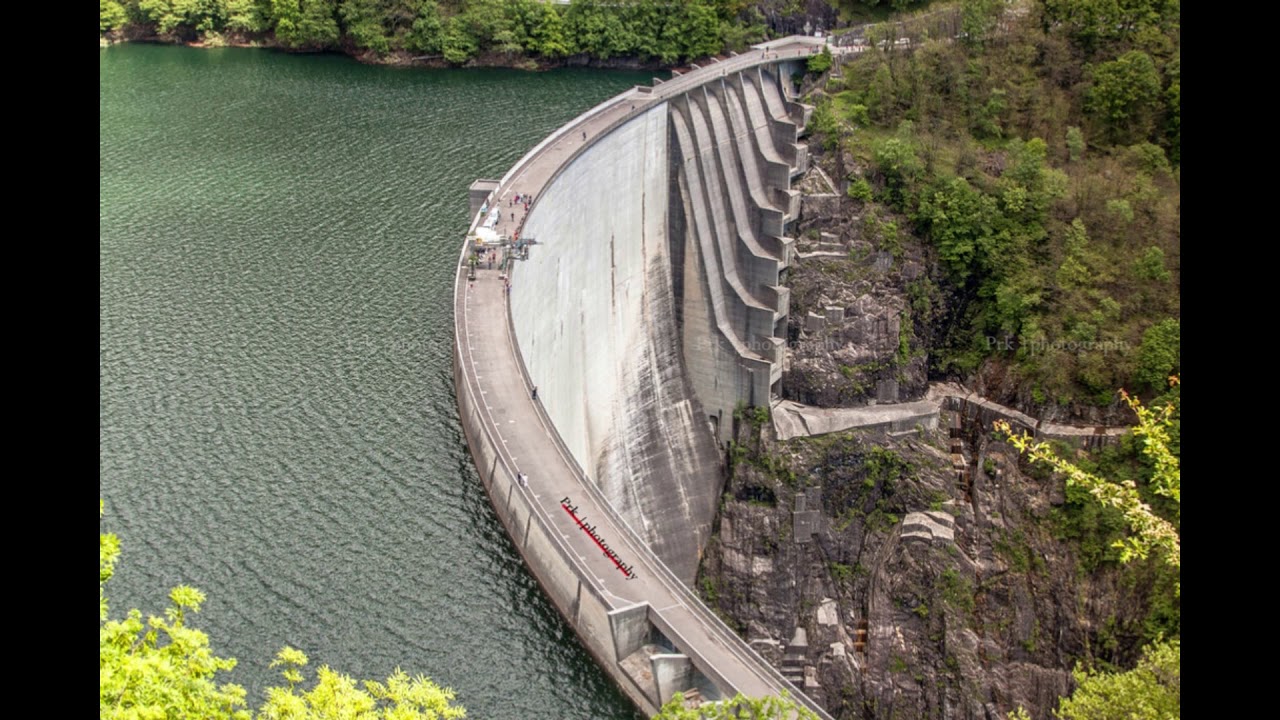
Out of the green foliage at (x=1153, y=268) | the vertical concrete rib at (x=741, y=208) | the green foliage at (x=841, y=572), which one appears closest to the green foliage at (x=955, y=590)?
the green foliage at (x=841, y=572)

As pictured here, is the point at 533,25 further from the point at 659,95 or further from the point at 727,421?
the point at 727,421

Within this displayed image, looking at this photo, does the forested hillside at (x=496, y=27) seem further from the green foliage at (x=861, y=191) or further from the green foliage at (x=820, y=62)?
the green foliage at (x=861, y=191)

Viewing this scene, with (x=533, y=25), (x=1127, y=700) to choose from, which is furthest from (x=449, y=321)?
(x=533, y=25)

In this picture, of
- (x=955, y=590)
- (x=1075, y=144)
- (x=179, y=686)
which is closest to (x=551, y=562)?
(x=179, y=686)

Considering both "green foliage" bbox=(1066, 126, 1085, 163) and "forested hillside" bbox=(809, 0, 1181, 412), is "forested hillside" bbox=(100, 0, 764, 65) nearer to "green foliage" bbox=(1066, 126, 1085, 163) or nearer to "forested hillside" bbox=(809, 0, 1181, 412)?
"forested hillside" bbox=(809, 0, 1181, 412)

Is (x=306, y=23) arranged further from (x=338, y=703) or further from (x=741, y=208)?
(x=338, y=703)

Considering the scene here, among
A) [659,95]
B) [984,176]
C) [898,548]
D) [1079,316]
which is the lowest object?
[898,548]

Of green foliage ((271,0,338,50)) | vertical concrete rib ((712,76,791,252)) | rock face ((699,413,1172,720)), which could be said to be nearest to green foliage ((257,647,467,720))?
rock face ((699,413,1172,720))
